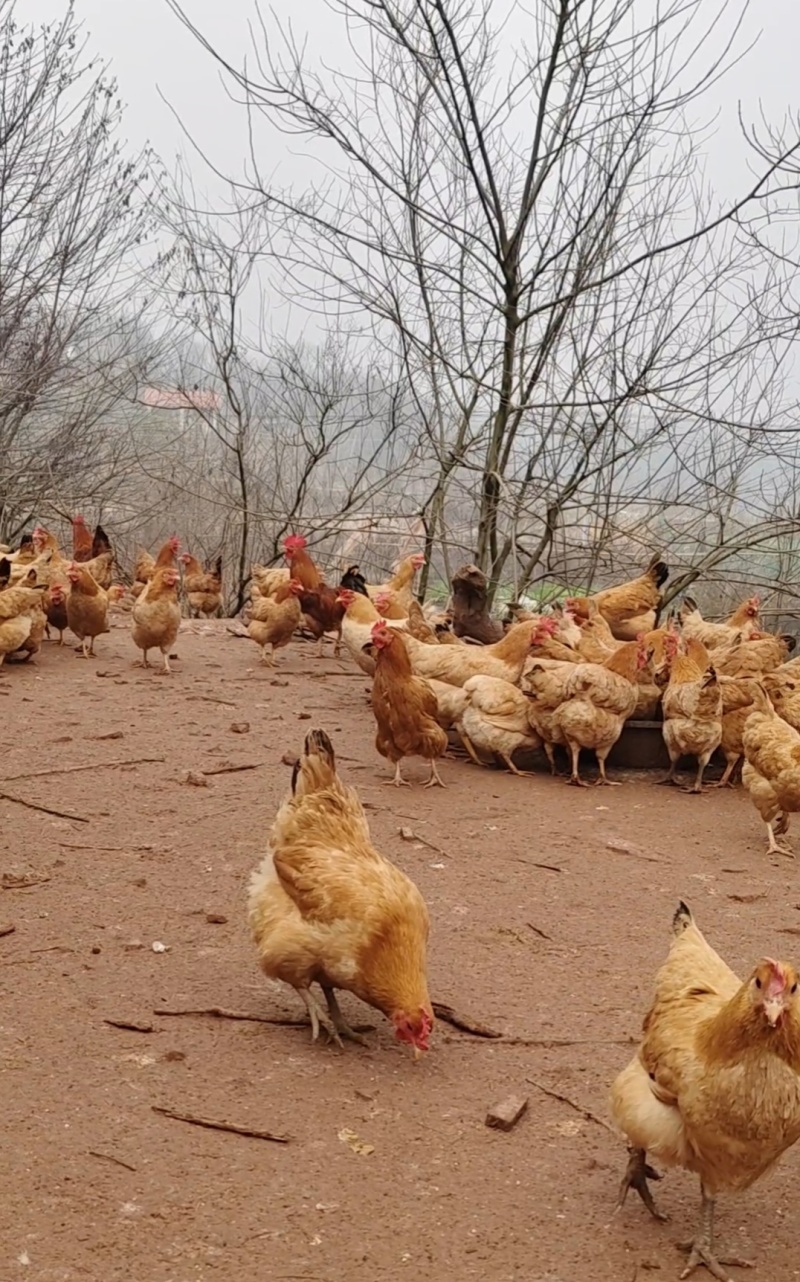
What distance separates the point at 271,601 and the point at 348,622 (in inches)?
47.8

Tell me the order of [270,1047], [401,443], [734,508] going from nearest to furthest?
[270,1047] → [734,508] → [401,443]

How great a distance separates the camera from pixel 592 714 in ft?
24.3

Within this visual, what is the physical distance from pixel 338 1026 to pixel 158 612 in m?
6.33

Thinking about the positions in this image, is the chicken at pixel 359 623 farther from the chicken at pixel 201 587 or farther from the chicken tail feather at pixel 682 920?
the chicken tail feather at pixel 682 920

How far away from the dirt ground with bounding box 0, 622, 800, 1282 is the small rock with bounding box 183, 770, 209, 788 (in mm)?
53

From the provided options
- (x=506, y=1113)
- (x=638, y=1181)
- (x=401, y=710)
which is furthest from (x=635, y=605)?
(x=638, y=1181)

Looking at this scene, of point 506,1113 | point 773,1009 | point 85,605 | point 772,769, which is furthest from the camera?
point 85,605

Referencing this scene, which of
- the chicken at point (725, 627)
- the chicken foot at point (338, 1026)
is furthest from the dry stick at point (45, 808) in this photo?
the chicken at point (725, 627)

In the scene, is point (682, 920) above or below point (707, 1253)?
above

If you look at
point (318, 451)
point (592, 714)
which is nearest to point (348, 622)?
point (592, 714)

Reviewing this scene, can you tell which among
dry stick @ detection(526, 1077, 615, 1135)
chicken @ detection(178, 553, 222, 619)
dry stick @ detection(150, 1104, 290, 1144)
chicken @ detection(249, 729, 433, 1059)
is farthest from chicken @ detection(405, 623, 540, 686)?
chicken @ detection(178, 553, 222, 619)

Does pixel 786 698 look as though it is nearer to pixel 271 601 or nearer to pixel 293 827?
pixel 293 827

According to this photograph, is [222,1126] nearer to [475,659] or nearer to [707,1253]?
[707,1253]

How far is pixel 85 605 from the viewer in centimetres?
1023
